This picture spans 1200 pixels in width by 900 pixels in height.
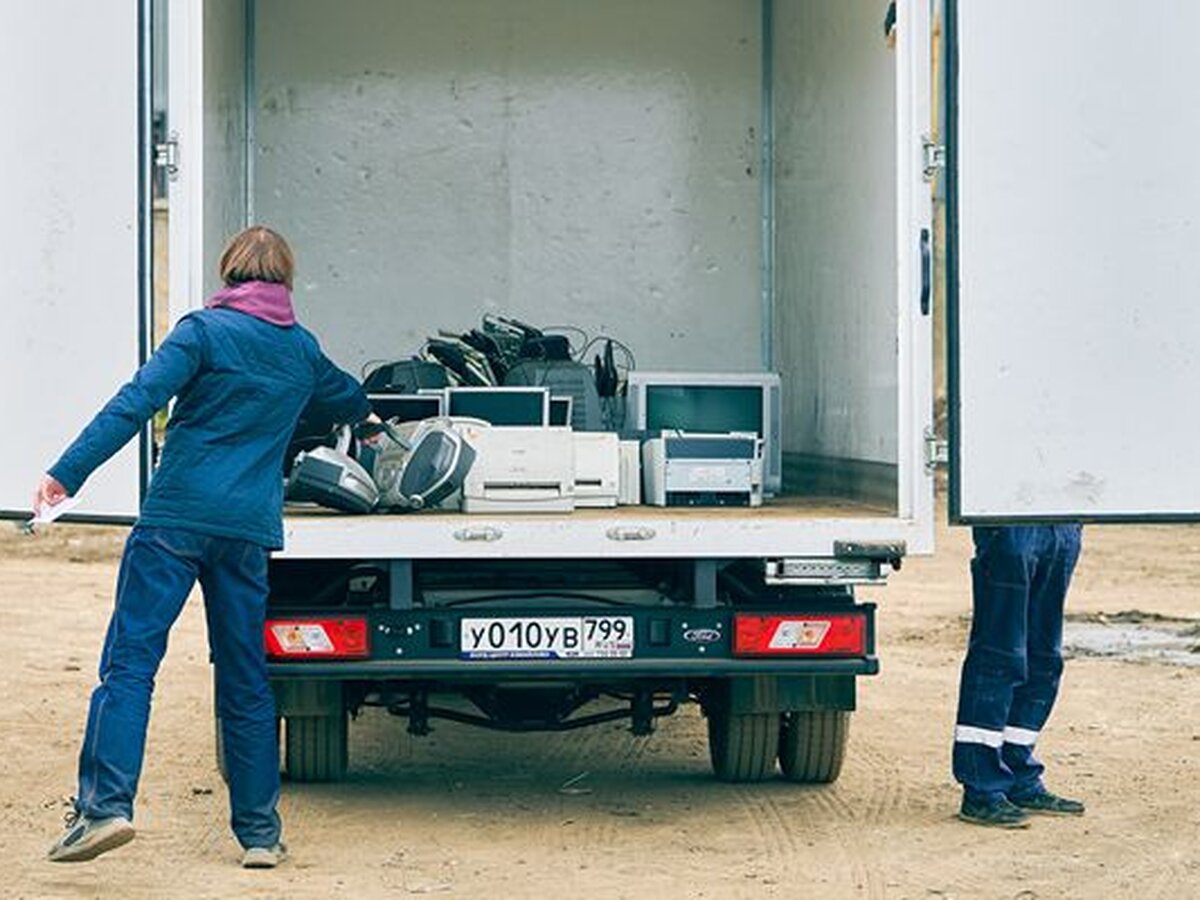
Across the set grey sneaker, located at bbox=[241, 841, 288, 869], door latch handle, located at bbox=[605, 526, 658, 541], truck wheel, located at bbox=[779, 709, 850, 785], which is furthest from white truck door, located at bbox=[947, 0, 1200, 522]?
grey sneaker, located at bbox=[241, 841, 288, 869]

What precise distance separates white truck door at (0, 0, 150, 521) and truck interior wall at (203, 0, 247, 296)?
0.77 metres

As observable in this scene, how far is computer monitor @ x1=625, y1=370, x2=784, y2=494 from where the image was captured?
10.1m

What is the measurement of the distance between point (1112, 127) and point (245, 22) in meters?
4.32

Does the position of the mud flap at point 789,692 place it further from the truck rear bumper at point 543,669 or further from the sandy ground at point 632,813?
the sandy ground at point 632,813

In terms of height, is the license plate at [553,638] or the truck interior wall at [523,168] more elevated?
A: the truck interior wall at [523,168]

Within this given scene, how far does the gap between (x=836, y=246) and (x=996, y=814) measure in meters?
2.21

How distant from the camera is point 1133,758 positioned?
1027 centimetres

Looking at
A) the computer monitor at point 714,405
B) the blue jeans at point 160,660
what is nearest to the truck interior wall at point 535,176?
the computer monitor at point 714,405

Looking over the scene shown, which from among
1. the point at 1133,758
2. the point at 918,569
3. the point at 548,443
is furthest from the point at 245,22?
the point at 918,569

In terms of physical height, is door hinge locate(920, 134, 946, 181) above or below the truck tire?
above

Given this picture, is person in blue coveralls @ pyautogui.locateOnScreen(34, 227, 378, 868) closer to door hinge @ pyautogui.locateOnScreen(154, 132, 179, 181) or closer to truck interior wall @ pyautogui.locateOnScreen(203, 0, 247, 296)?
door hinge @ pyautogui.locateOnScreen(154, 132, 179, 181)

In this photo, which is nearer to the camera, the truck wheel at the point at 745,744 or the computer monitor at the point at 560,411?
the truck wheel at the point at 745,744

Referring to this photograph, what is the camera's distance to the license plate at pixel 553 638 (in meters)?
8.10

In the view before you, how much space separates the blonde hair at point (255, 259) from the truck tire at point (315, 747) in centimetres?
165
